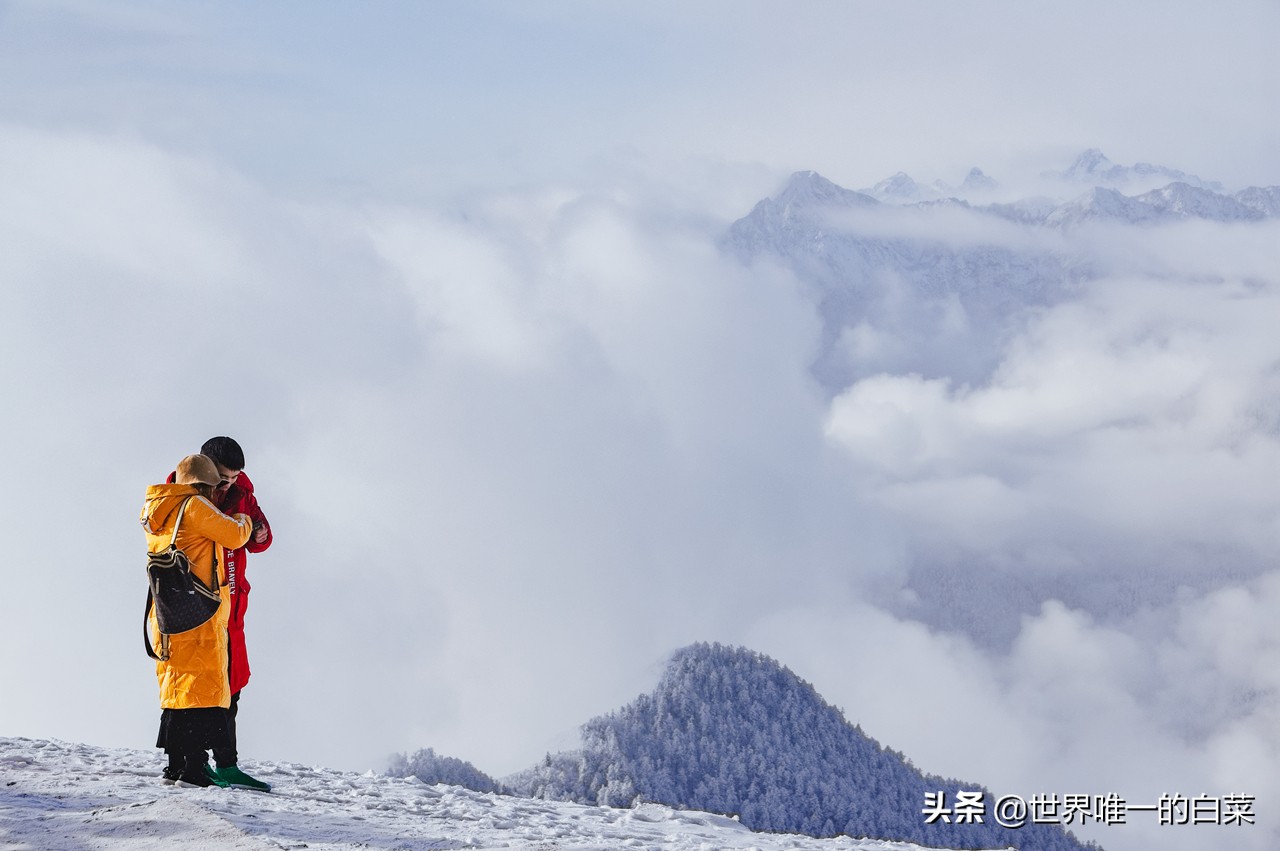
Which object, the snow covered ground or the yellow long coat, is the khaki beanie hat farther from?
the snow covered ground

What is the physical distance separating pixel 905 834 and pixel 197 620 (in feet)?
201

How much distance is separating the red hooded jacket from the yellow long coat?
0.18 m

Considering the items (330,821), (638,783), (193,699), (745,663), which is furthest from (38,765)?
(745,663)

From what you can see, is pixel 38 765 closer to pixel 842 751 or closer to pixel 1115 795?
pixel 1115 795

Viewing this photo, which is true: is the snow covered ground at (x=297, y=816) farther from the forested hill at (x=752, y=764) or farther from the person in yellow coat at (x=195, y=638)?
the forested hill at (x=752, y=764)

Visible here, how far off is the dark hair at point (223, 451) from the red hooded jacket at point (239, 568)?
11.5 inches

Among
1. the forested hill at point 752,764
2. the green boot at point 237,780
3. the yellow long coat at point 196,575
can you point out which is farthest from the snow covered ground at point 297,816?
the forested hill at point 752,764

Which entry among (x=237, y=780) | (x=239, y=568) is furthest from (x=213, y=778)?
(x=239, y=568)

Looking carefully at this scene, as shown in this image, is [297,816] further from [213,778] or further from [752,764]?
[752,764]

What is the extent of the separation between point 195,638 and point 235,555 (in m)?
0.90

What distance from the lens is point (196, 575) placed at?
381 inches

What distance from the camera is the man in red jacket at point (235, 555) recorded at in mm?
9906

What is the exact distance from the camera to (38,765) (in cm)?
1158

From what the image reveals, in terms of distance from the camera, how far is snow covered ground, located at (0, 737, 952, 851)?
8.88m
